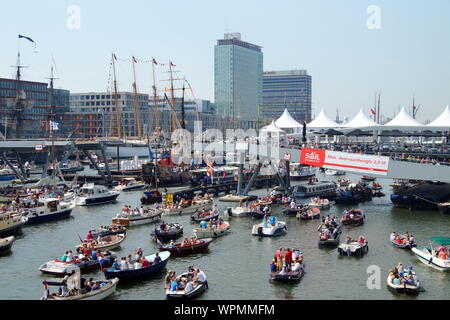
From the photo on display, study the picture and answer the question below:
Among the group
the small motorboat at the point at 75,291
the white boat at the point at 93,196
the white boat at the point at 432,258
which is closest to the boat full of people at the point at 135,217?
the white boat at the point at 93,196

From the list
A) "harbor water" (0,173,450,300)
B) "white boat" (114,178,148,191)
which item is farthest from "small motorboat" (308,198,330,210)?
"white boat" (114,178,148,191)

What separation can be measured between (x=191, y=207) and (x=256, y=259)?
2121 centimetres

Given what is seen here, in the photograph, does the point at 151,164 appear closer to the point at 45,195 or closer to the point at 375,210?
the point at 45,195

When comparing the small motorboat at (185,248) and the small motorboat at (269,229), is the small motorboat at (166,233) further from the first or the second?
the small motorboat at (269,229)

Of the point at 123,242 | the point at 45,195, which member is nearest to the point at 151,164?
Answer: the point at 45,195

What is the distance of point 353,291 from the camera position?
1214 inches

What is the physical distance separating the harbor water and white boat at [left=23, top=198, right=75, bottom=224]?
94cm

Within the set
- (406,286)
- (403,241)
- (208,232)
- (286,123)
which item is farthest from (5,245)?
(286,123)

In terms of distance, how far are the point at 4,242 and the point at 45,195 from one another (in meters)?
27.3

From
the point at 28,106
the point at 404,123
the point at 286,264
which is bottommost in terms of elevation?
the point at 286,264

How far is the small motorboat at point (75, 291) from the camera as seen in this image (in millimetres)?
28031

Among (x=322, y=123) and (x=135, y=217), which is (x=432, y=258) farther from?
(x=322, y=123)

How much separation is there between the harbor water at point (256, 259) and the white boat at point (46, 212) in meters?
0.94

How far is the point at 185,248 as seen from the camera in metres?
39.1
